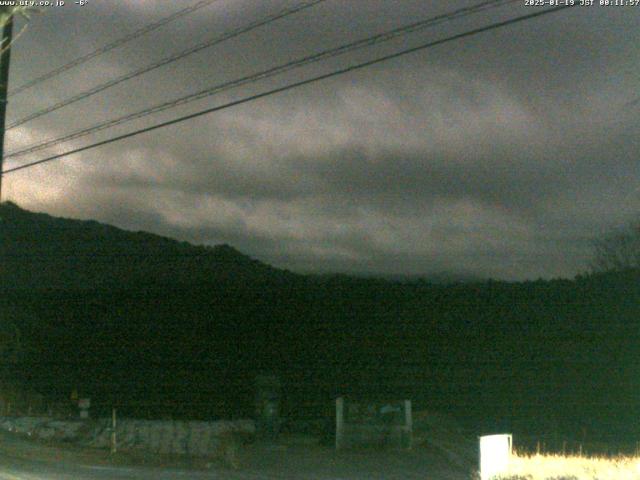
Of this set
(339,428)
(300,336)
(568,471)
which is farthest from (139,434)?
(568,471)

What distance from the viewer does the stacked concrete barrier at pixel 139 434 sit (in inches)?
859

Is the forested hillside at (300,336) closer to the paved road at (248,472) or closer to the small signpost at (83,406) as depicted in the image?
the small signpost at (83,406)

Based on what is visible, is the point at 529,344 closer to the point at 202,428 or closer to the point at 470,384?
the point at 470,384

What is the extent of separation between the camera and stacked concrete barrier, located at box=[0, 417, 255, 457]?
2183 cm

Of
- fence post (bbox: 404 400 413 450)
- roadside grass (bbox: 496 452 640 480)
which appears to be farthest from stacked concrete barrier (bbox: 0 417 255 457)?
roadside grass (bbox: 496 452 640 480)

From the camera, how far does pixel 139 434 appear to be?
2278 centimetres

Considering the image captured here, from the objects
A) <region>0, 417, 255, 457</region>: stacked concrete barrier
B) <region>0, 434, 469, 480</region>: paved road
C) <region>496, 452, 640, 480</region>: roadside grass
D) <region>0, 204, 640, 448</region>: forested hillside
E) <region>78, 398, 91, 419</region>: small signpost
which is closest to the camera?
<region>496, 452, 640, 480</region>: roadside grass

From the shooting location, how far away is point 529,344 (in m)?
28.4

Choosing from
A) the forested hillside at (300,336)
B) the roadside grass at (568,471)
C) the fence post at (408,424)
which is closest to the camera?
the roadside grass at (568,471)

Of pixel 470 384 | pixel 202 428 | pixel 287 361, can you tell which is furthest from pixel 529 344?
pixel 202 428

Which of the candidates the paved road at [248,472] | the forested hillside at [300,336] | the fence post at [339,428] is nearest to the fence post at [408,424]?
the fence post at [339,428]

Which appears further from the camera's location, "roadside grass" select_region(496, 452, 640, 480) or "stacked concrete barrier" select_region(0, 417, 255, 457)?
"stacked concrete barrier" select_region(0, 417, 255, 457)

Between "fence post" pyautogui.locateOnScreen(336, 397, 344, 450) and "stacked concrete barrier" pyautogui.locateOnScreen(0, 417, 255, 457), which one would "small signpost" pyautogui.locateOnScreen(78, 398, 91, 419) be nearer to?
"stacked concrete barrier" pyautogui.locateOnScreen(0, 417, 255, 457)

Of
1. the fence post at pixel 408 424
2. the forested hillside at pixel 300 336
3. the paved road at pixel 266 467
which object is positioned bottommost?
the paved road at pixel 266 467
